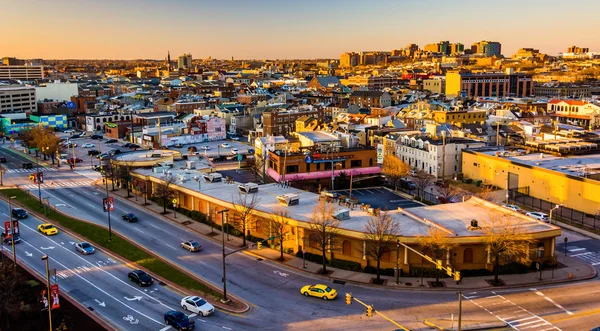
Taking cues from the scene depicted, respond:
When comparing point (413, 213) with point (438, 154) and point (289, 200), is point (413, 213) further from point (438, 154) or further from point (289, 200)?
point (438, 154)

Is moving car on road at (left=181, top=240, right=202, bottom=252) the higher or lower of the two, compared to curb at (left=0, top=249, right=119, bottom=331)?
higher

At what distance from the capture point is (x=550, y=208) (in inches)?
2402

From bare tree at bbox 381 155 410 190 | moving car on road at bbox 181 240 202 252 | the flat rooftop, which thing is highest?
the flat rooftop

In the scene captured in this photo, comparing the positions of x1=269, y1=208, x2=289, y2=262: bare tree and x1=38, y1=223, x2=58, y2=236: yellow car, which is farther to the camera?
x1=38, y1=223, x2=58, y2=236: yellow car

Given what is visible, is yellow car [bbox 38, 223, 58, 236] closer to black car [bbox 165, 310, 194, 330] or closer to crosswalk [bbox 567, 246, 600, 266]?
black car [bbox 165, 310, 194, 330]

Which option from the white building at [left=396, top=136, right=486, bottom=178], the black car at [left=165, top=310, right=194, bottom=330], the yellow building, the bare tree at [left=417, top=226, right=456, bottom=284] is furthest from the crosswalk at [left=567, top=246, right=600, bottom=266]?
the black car at [left=165, top=310, right=194, bottom=330]

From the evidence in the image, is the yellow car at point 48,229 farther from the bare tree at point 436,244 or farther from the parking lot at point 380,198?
the bare tree at point 436,244

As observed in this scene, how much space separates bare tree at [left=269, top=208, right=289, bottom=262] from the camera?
44.6 metres

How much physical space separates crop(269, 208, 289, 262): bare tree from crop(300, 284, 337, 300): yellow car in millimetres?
6857

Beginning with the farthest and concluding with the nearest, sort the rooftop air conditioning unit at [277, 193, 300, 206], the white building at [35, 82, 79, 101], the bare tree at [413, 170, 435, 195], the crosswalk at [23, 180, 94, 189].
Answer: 1. the white building at [35, 82, 79, 101]
2. the crosswalk at [23, 180, 94, 189]
3. the bare tree at [413, 170, 435, 195]
4. the rooftop air conditioning unit at [277, 193, 300, 206]

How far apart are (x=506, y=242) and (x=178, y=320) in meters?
22.2

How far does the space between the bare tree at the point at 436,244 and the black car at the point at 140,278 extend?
18841 mm

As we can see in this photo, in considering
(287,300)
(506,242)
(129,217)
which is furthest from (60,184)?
(506,242)

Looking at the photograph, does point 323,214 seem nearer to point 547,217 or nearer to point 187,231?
point 187,231
